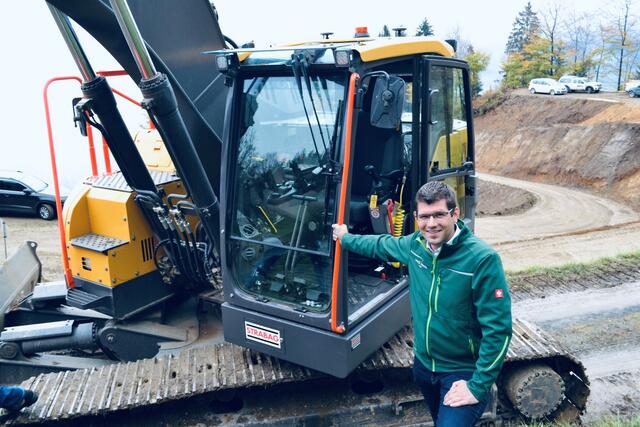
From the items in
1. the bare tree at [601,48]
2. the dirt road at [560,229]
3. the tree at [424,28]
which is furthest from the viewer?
the tree at [424,28]

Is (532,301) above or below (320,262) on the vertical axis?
below

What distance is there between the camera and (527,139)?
24.2 meters

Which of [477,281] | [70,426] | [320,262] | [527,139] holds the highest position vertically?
[477,281]

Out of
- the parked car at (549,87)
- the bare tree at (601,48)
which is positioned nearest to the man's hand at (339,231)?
the parked car at (549,87)

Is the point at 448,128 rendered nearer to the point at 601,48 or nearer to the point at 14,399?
the point at 14,399

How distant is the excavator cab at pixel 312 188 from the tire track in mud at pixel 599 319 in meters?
2.14

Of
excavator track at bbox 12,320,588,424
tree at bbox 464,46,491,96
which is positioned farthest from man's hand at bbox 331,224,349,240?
tree at bbox 464,46,491,96

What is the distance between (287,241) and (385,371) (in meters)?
1.33

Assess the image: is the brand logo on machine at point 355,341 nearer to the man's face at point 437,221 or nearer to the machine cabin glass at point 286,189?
the machine cabin glass at point 286,189

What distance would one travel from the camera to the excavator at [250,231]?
349 cm

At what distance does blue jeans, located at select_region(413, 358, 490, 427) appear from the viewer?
109 inches

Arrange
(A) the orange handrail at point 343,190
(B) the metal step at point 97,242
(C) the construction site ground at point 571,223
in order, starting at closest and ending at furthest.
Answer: (A) the orange handrail at point 343,190
(B) the metal step at point 97,242
(C) the construction site ground at point 571,223

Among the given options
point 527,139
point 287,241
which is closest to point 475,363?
point 287,241

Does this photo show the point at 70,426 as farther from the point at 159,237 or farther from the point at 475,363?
the point at 475,363
